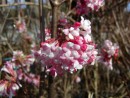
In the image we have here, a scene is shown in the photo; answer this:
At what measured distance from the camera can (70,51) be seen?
1624 mm

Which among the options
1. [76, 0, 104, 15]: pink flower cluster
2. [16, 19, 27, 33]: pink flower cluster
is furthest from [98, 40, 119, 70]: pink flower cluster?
[16, 19, 27, 33]: pink flower cluster

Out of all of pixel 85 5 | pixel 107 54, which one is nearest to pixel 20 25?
pixel 107 54

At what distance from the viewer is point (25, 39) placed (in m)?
5.26

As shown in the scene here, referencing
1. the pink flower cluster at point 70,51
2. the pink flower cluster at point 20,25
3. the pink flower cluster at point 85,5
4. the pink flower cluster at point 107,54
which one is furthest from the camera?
the pink flower cluster at point 20,25

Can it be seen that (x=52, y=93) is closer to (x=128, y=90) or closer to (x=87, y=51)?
(x=87, y=51)

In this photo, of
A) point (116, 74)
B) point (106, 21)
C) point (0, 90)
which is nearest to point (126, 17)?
point (106, 21)

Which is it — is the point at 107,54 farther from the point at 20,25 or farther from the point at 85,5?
the point at 20,25

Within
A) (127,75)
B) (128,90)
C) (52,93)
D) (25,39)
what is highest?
(25,39)

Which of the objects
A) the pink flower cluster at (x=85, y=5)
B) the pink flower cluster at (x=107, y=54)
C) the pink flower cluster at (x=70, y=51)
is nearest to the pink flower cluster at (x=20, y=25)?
the pink flower cluster at (x=107, y=54)

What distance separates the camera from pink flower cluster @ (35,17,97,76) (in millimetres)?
1633

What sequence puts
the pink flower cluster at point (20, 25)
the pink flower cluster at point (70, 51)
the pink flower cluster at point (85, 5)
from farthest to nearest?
1. the pink flower cluster at point (20, 25)
2. the pink flower cluster at point (85, 5)
3. the pink flower cluster at point (70, 51)

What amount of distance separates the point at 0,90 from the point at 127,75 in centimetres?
271

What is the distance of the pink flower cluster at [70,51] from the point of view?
1.63 meters

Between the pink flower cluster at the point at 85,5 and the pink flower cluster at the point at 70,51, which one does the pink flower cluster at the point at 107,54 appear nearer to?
the pink flower cluster at the point at 85,5
